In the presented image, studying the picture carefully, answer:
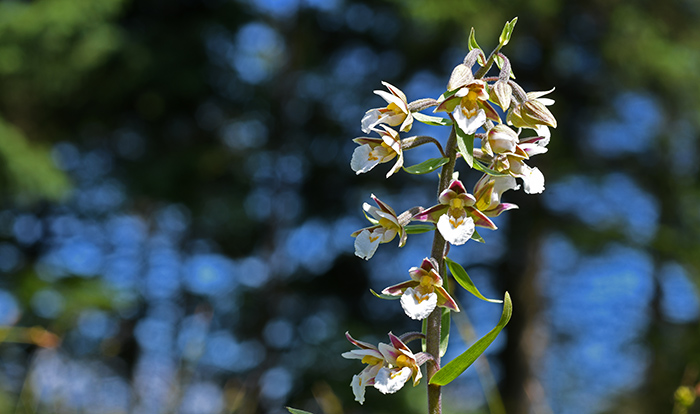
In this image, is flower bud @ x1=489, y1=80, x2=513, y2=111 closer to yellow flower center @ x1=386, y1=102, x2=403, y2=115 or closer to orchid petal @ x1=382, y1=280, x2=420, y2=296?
yellow flower center @ x1=386, y1=102, x2=403, y2=115

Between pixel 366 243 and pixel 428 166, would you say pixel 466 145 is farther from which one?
pixel 366 243

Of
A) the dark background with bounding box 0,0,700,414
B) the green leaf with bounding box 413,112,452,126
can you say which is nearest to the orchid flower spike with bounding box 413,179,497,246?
the green leaf with bounding box 413,112,452,126

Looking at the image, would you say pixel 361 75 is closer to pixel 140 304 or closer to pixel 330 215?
pixel 330 215

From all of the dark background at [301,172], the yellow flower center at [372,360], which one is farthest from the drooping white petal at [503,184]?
the dark background at [301,172]

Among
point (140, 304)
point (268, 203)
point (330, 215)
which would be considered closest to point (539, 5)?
point (330, 215)

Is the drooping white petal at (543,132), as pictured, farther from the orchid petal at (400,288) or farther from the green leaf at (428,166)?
the orchid petal at (400,288)

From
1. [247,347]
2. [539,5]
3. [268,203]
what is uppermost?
[539,5]
